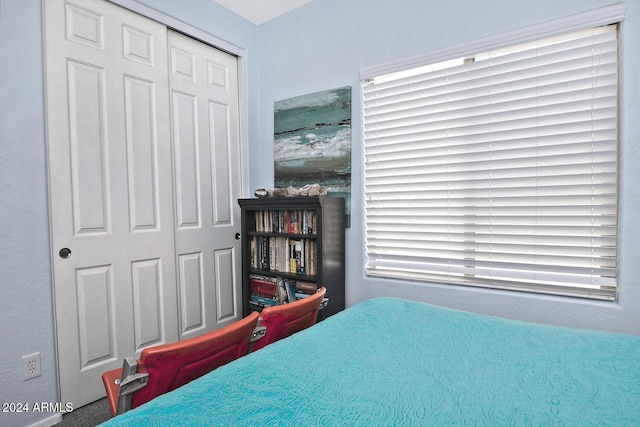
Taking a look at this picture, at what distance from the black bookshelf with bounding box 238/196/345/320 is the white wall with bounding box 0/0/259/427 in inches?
51.2

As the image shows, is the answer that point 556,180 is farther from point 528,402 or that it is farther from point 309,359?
point 309,359

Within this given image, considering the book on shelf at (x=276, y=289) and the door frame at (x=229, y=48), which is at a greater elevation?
the door frame at (x=229, y=48)

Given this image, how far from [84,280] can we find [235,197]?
1313 millimetres

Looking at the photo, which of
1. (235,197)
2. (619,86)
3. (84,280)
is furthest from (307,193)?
(619,86)

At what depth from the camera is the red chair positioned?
1.06 m

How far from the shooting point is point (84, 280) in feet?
7.06

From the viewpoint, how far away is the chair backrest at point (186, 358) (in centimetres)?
107

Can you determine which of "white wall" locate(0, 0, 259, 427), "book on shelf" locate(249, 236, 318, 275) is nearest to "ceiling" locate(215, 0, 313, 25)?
"white wall" locate(0, 0, 259, 427)

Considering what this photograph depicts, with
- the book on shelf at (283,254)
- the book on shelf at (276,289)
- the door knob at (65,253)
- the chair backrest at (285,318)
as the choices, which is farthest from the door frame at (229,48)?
the chair backrest at (285,318)

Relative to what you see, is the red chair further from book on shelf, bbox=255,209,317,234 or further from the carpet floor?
book on shelf, bbox=255,209,317,234

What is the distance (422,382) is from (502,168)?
1.57 m

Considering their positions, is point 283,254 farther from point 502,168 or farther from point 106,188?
point 502,168

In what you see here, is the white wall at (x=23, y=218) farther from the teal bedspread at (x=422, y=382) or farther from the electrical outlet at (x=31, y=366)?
the teal bedspread at (x=422, y=382)

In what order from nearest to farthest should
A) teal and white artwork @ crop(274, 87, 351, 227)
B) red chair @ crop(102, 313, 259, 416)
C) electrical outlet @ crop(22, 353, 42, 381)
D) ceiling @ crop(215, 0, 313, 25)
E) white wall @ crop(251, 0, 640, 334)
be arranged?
red chair @ crop(102, 313, 259, 416), white wall @ crop(251, 0, 640, 334), electrical outlet @ crop(22, 353, 42, 381), teal and white artwork @ crop(274, 87, 351, 227), ceiling @ crop(215, 0, 313, 25)
